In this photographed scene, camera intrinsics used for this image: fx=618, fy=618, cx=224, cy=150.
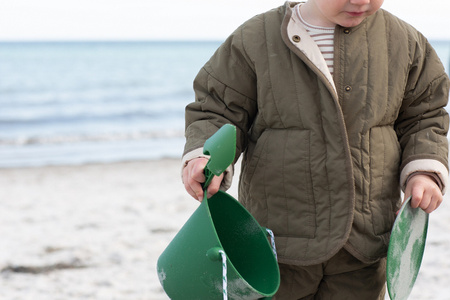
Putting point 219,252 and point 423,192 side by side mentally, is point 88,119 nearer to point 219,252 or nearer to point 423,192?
point 423,192

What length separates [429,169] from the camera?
1.47 meters

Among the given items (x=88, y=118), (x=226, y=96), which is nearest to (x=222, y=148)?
(x=226, y=96)

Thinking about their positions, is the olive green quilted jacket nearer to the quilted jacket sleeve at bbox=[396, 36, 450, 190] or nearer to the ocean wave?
the quilted jacket sleeve at bbox=[396, 36, 450, 190]

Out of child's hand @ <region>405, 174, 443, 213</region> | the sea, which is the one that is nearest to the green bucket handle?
child's hand @ <region>405, 174, 443, 213</region>

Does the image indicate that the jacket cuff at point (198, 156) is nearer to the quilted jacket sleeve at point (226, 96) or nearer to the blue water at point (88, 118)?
the quilted jacket sleeve at point (226, 96)

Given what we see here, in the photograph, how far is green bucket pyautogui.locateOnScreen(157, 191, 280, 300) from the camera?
48.1 inches

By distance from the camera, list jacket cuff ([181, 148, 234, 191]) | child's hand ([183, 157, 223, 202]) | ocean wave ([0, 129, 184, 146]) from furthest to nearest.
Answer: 1. ocean wave ([0, 129, 184, 146])
2. jacket cuff ([181, 148, 234, 191])
3. child's hand ([183, 157, 223, 202])

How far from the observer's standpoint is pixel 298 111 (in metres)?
1.45

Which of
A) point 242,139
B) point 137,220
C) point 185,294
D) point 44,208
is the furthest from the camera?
point 44,208

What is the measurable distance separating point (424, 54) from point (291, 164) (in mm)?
439

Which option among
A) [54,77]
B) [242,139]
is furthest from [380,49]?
[54,77]

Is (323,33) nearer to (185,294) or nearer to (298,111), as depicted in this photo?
(298,111)

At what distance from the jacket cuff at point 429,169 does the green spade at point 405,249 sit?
0.08 m

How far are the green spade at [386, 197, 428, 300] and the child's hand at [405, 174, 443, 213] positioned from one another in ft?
0.06
